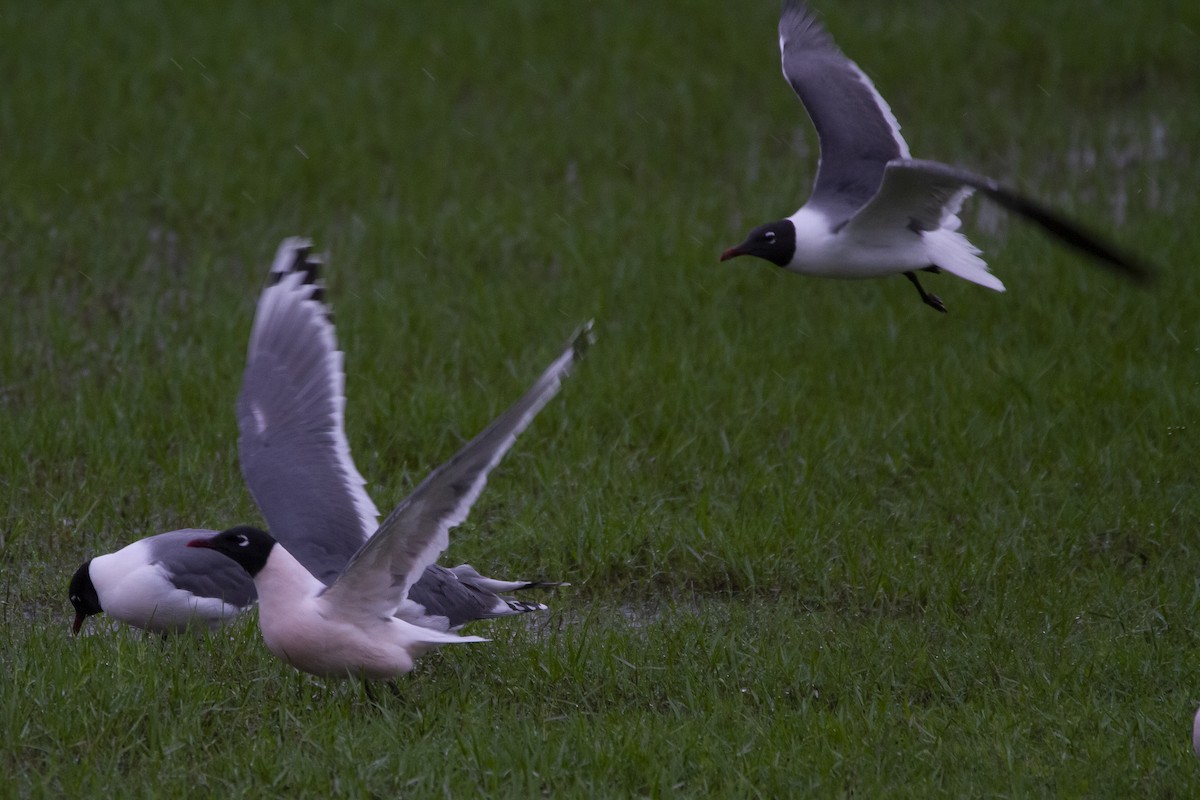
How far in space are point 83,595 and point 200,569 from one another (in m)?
0.43

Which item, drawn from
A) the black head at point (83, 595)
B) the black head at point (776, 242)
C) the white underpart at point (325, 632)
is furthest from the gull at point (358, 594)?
the black head at point (776, 242)

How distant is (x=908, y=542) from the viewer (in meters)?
5.83

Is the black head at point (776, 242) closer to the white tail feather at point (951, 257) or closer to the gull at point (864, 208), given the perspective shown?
the gull at point (864, 208)

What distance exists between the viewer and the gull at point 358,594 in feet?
13.8

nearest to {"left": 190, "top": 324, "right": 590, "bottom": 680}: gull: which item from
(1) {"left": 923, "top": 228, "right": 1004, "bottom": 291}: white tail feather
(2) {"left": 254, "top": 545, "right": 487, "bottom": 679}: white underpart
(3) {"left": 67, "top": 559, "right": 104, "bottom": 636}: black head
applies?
(2) {"left": 254, "top": 545, "right": 487, "bottom": 679}: white underpart

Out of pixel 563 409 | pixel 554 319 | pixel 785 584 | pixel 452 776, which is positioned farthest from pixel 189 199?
pixel 452 776

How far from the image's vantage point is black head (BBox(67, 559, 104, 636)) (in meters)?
5.11

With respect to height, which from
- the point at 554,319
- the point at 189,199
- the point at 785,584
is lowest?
the point at 785,584

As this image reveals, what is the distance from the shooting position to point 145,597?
498 centimetres

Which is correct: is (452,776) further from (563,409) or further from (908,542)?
(563,409)

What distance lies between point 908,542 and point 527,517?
57.2 inches

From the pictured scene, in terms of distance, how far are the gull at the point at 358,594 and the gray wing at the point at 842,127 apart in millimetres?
2337

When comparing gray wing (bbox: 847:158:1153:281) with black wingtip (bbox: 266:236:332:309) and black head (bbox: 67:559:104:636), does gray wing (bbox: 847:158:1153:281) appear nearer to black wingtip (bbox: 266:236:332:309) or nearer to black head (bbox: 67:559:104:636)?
black wingtip (bbox: 266:236:332:309)

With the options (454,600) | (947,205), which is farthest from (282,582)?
(947,205)
